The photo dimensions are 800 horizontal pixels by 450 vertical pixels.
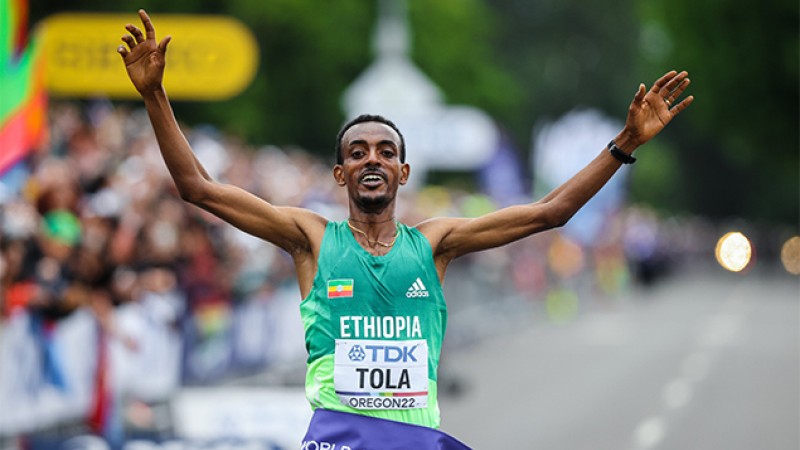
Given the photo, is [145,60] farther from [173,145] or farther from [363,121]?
[363,121]

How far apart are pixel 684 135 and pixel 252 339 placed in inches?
3209

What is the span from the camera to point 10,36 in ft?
36.2

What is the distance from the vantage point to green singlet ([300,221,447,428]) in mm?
5215

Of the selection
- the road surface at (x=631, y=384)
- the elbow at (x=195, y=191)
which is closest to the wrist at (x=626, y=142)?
the elbow at (x=195, y=191)

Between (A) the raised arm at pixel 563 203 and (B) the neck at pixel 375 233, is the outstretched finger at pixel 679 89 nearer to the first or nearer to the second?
(A) the raised arm at pixel 563 203

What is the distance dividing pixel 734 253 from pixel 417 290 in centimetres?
147

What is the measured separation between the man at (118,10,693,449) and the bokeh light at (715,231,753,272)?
898 mm

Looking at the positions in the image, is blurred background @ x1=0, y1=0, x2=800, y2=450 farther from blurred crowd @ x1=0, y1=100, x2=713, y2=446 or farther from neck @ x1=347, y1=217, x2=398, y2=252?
neck @ x1=347, y1=217, x2=398, y2=252

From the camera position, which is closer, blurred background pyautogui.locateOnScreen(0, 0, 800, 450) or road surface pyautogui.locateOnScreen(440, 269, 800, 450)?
blurred background pyautogui.locateOnScreen(0, 0, 800, 450)

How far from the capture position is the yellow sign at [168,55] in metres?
13.5

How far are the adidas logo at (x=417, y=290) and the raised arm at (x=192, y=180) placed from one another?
37 centimetres

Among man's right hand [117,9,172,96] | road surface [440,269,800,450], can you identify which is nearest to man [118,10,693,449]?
man's right hand [117,9,172,96]

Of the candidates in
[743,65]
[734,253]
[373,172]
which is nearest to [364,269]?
[373,172]

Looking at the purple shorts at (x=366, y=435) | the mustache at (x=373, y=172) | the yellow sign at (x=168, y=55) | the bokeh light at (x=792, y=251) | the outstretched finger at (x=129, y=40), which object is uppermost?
the bokeh light at (x=792, y=251)
